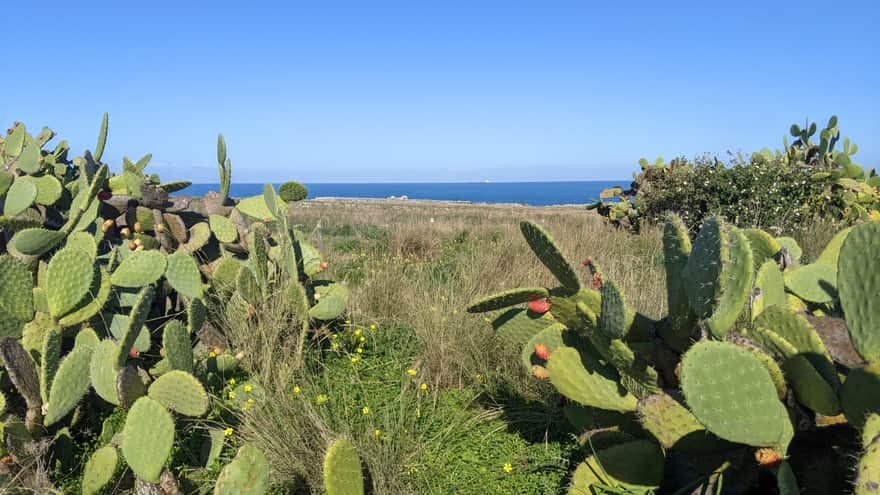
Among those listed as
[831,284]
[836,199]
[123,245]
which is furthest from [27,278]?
[836,199]

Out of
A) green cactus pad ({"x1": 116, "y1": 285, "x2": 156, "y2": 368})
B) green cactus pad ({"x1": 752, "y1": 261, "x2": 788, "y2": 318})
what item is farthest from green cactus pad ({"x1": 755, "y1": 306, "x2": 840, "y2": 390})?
green cactus pad ({"x1": 116, "y1": 285, "x2": 156, "y2": 368})

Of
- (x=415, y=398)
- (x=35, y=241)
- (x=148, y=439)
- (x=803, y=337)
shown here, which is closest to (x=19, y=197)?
(x=35, y=241)

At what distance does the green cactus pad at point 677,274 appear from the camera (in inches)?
69.8

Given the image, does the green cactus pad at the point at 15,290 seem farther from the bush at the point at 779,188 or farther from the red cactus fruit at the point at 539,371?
the bush at the point at 779,188

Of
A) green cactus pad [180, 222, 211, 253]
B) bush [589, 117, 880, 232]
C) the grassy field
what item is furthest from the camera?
bush [589, 117, 880, 232]

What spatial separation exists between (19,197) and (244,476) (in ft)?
7.78

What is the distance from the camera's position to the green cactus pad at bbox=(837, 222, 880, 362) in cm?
148

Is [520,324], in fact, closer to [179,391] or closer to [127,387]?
[179,391]

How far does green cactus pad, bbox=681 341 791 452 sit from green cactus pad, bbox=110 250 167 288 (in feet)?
8.48

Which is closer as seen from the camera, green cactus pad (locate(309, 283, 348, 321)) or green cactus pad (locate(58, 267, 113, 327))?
green cactus pad (locate(58, 267, 113, 327))

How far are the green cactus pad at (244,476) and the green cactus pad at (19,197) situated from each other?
2.24 m

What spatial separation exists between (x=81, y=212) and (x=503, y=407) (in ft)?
8.15

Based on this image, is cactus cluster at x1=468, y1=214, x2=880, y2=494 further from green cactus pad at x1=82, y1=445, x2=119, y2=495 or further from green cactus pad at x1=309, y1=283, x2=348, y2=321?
green cactus pad at x1=309, y1=283, x2=348, y2=321

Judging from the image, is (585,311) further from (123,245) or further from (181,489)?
(123,245)
